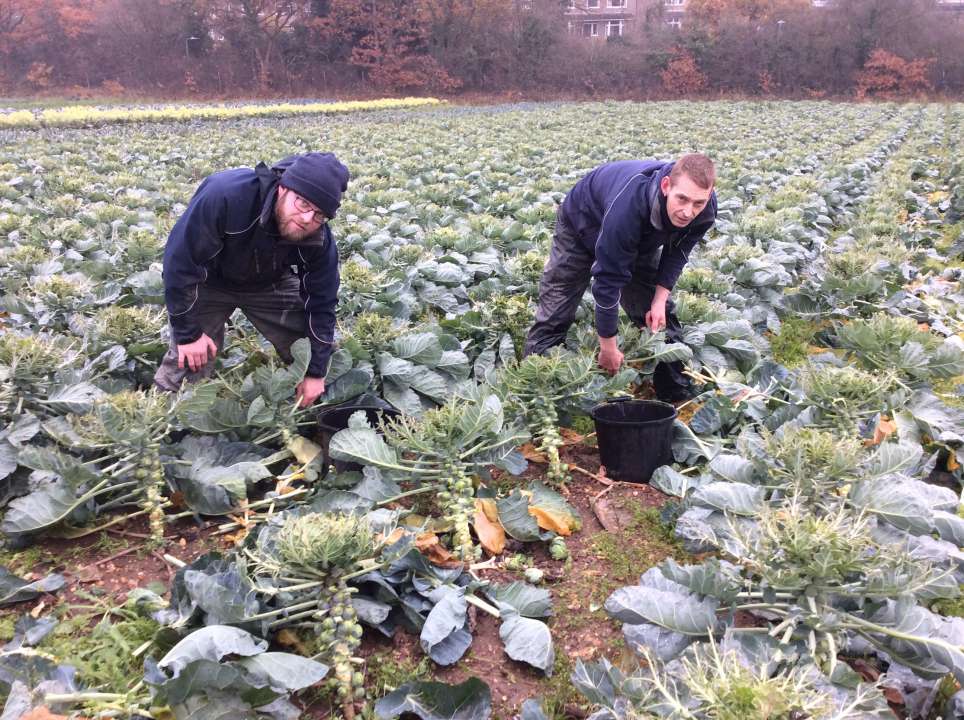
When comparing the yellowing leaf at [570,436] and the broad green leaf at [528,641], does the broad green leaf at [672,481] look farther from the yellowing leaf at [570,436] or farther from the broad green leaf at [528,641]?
the broad green leaf at [528,641]

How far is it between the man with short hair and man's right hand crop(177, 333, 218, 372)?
188 centimetres

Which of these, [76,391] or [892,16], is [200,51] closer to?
[892,16]

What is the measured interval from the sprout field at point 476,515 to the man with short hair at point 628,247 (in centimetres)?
18

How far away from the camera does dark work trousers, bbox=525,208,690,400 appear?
172 inches

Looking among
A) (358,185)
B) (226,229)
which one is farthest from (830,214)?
(226,229)

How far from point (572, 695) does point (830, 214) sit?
928 centimetres

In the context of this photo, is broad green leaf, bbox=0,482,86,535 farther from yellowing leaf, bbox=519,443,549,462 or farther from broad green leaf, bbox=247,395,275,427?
yellowing leaf, bbox=519,443,549,462

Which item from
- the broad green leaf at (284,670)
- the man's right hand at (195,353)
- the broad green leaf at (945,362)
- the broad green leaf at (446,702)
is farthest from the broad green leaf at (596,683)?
the broad green leaf at (945,362)

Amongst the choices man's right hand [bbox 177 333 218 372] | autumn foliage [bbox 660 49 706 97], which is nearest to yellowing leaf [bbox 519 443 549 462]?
man's right hand [bbox 177 333 218 372]

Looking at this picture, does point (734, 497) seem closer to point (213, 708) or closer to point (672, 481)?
point (672, 481)

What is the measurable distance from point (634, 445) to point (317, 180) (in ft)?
6.22

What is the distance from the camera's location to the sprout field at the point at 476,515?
2.06 metres

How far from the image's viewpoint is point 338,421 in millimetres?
3582

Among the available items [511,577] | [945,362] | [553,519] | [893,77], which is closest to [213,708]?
[511,577]
